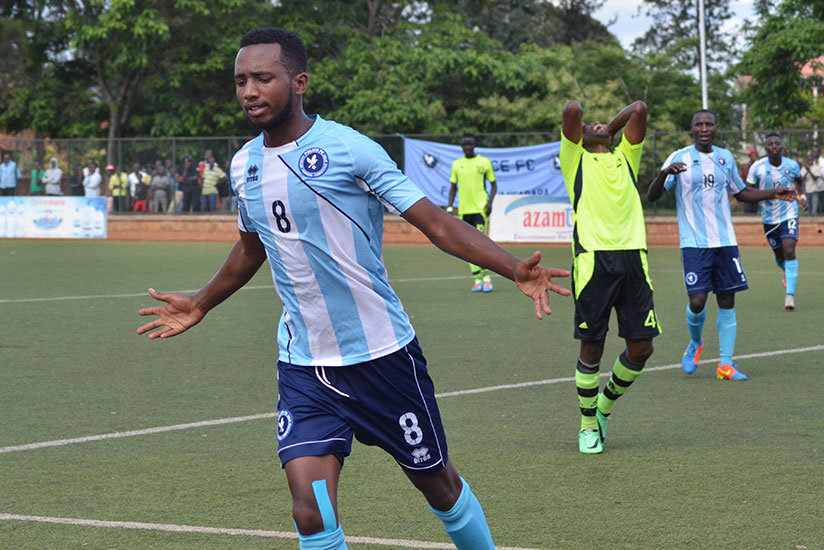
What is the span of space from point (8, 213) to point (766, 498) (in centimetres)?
2873

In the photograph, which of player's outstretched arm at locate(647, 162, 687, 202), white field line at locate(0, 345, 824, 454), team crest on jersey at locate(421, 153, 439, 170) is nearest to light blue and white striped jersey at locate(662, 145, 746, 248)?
player's outstretched arm at locate(647, 162, 687, 202)

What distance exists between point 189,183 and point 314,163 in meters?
28.5

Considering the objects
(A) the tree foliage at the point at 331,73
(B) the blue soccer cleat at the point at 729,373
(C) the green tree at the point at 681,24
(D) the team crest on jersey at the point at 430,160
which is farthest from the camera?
(C) the green tree at the point at 681,24

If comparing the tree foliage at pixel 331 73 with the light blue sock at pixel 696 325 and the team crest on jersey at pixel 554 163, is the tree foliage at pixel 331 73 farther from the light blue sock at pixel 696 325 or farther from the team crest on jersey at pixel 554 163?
the light blue sock at pixel 696 325

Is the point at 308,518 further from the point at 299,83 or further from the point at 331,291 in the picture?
the point at 299,83

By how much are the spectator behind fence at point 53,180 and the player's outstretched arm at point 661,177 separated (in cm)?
2582

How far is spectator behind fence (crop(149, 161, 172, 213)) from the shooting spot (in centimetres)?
3189

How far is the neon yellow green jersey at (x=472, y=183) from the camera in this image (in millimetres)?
16953

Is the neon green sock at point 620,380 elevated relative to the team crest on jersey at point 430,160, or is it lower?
lower

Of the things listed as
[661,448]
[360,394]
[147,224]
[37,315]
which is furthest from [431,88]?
[360,394]

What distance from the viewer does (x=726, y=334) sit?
358 inches

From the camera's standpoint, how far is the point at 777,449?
6.48m

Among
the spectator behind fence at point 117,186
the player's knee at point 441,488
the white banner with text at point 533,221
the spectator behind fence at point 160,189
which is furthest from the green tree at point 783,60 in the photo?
the player's knee at point 441,488

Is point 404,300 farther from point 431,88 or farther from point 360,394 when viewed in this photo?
point 431,88
